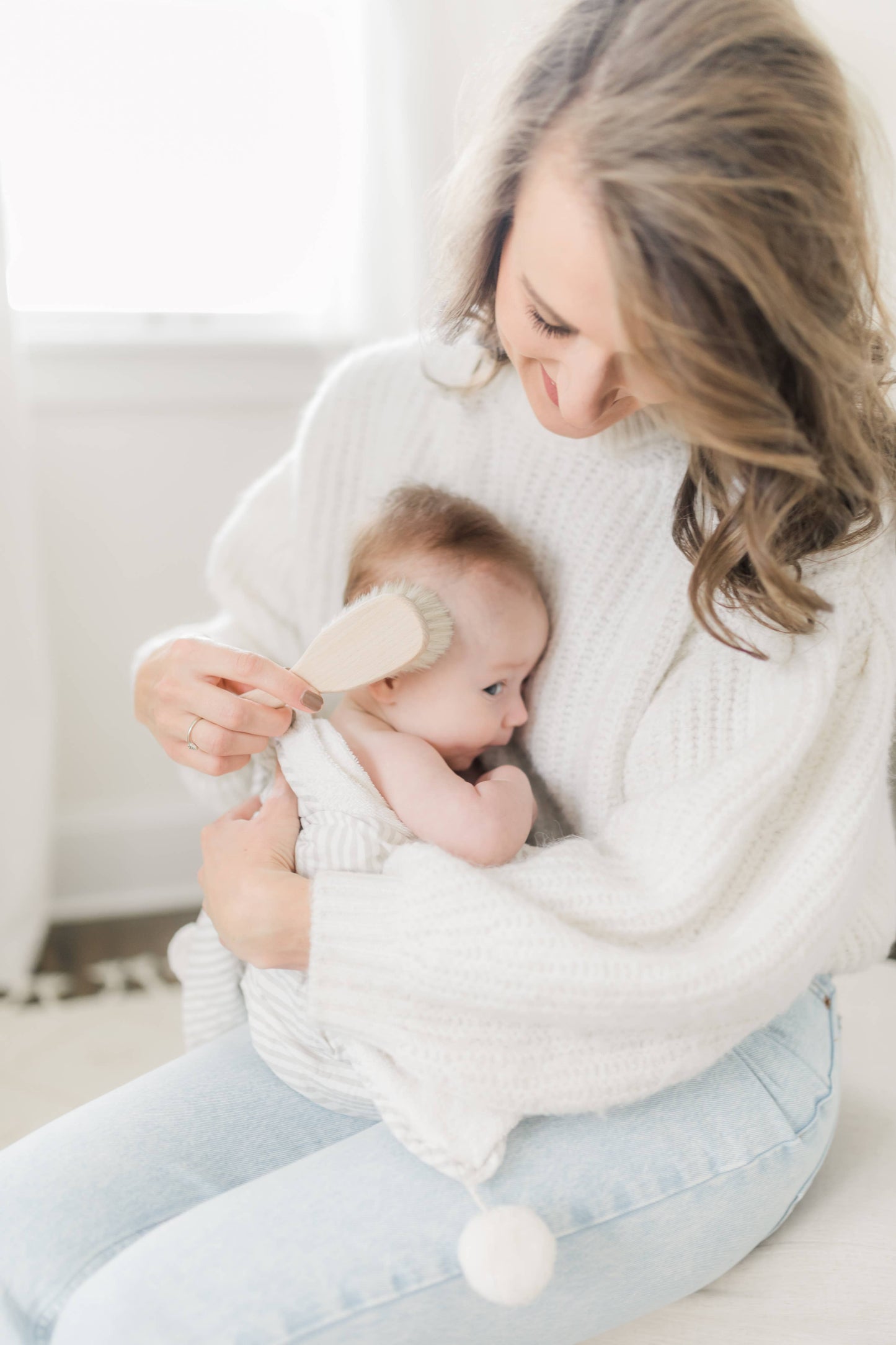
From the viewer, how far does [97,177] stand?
1695mm

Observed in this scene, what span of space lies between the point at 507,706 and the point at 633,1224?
41cm

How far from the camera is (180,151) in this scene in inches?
67.4

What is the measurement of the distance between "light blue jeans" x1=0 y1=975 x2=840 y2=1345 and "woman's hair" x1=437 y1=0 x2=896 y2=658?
0.37 meters

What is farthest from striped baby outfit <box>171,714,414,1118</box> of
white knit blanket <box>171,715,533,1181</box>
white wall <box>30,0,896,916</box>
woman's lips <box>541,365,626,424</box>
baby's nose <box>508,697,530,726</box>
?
white wall <box>30,0,896,916</box>

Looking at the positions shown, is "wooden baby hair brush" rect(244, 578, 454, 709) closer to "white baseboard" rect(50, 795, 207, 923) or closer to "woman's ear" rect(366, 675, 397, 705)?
"woman's ear" rect(366, 675, 397, 705)

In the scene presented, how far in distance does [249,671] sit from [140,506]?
1033mm

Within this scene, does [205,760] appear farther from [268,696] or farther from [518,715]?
[518,715]

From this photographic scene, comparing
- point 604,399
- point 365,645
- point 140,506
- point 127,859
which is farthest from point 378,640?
point 127,859

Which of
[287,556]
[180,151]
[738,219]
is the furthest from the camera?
[180,151]

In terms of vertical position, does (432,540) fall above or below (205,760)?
above

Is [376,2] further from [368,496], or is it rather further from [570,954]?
[570,954]

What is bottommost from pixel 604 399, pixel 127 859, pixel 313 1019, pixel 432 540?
pixel 127 859

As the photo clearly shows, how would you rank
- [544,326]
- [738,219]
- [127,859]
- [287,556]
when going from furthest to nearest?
1. [127,859]
2. [287,556]
3. [544,326]
4. [738,219]

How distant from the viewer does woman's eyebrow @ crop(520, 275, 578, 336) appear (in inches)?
27.1
